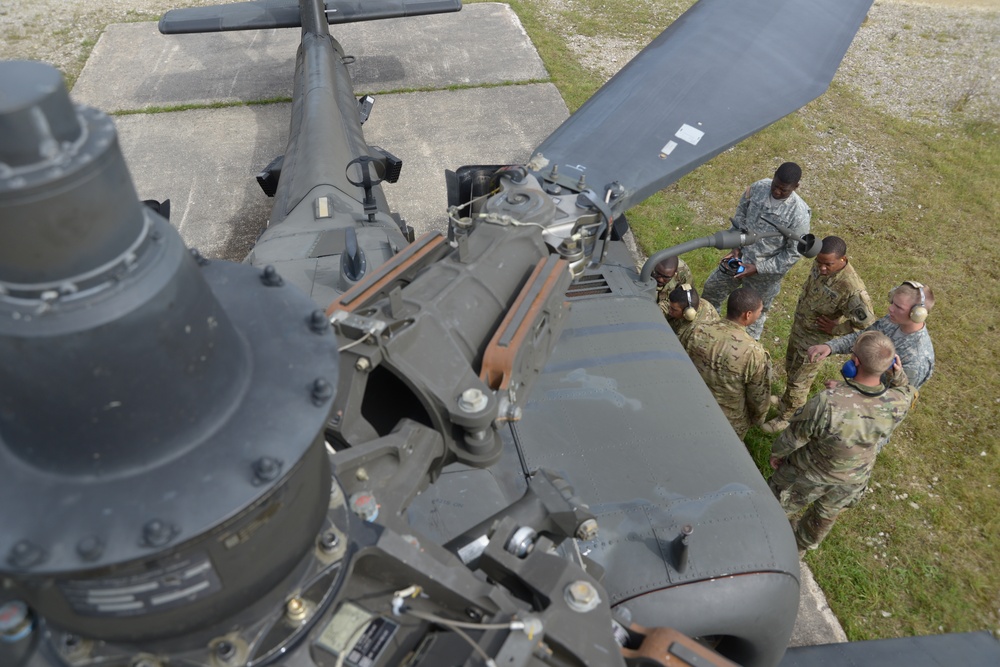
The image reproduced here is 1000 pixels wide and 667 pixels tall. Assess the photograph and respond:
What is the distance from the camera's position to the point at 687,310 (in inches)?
231

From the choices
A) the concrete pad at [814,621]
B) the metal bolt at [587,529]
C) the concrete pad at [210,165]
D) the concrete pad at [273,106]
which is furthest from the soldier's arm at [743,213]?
the concrete pad at [210,165]

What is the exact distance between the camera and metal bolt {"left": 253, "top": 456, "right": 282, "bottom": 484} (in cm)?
139

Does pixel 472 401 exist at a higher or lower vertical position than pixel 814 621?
higher

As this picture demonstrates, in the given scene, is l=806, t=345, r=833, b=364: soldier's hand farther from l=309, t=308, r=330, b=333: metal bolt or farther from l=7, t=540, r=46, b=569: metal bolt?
l=7, t=540, r=46, b=569: metal bolt

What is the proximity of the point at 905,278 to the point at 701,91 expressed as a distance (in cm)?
636

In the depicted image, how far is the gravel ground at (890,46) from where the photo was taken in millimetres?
12781

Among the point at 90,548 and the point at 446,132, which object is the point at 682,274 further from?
the point at 446,132

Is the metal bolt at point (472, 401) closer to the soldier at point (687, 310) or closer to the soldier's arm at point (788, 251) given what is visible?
the soldier at point (687, 310)

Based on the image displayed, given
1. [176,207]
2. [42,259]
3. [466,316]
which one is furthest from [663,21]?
[42,259]

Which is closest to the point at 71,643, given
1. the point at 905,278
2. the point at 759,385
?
the point at 759,385

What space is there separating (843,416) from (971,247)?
634 cm

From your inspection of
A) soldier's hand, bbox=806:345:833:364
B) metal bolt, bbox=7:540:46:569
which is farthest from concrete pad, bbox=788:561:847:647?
metal bolt, bbox=7:540:46:569

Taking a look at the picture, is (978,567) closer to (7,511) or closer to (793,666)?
(793,666)

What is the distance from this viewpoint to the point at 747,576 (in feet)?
11.8
